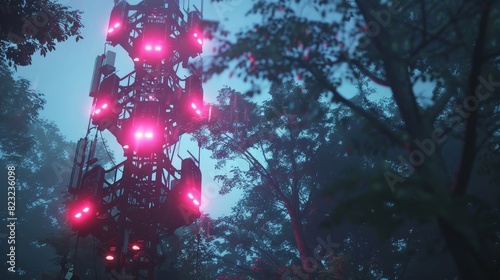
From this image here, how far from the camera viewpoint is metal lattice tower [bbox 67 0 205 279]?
11.1 m

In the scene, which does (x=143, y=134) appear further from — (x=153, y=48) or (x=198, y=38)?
(x=198, y=38)

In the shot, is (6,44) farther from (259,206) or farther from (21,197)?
(21,197)

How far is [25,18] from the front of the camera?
9820mm

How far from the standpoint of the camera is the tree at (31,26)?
9.70 m

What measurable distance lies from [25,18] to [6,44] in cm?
138

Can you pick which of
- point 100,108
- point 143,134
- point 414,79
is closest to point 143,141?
point 143,134

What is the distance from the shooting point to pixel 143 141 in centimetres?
1207

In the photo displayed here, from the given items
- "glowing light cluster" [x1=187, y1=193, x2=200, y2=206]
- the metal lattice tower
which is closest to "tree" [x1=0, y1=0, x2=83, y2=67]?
the metal lattice tower

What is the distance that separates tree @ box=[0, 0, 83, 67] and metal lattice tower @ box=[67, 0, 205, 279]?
1927mm

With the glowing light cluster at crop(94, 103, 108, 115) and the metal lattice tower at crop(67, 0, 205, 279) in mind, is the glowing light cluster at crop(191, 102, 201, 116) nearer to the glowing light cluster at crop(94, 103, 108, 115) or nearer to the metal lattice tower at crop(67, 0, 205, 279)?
the metal lattice tower at crop(67, 0, 205, 279)

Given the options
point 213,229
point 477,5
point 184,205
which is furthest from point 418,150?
point 213,229

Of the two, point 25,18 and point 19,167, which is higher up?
point 19,167

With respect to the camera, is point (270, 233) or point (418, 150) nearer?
point (418, 150)

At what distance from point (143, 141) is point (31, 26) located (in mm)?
4812
